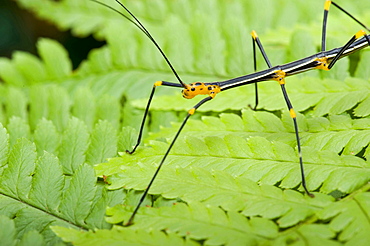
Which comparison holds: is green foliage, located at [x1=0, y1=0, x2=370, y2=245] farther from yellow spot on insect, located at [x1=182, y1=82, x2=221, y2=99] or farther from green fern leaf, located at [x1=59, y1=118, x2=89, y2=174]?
yellow spot on insect, located at [x1=182, y1=82, x2=221, y2=99]

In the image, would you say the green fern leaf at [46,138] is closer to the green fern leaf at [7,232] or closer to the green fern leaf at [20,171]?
the green fern leaf at [20,171]

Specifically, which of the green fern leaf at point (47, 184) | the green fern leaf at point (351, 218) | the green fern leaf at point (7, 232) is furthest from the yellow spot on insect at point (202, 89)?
the green fern leaf at point (7, 232)

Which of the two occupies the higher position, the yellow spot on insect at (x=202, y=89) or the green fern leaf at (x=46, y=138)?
the yellow spot on insect at (x=202, y=89)

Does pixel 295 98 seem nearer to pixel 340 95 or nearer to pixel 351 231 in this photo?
pixel 340 95

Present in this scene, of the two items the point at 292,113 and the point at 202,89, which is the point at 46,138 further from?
the point at 292,113

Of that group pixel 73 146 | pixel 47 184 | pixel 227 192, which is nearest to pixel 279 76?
pixel 227 192

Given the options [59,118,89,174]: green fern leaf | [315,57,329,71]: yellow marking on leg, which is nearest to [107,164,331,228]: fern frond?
[59,118,89,174]: green fern leaf
